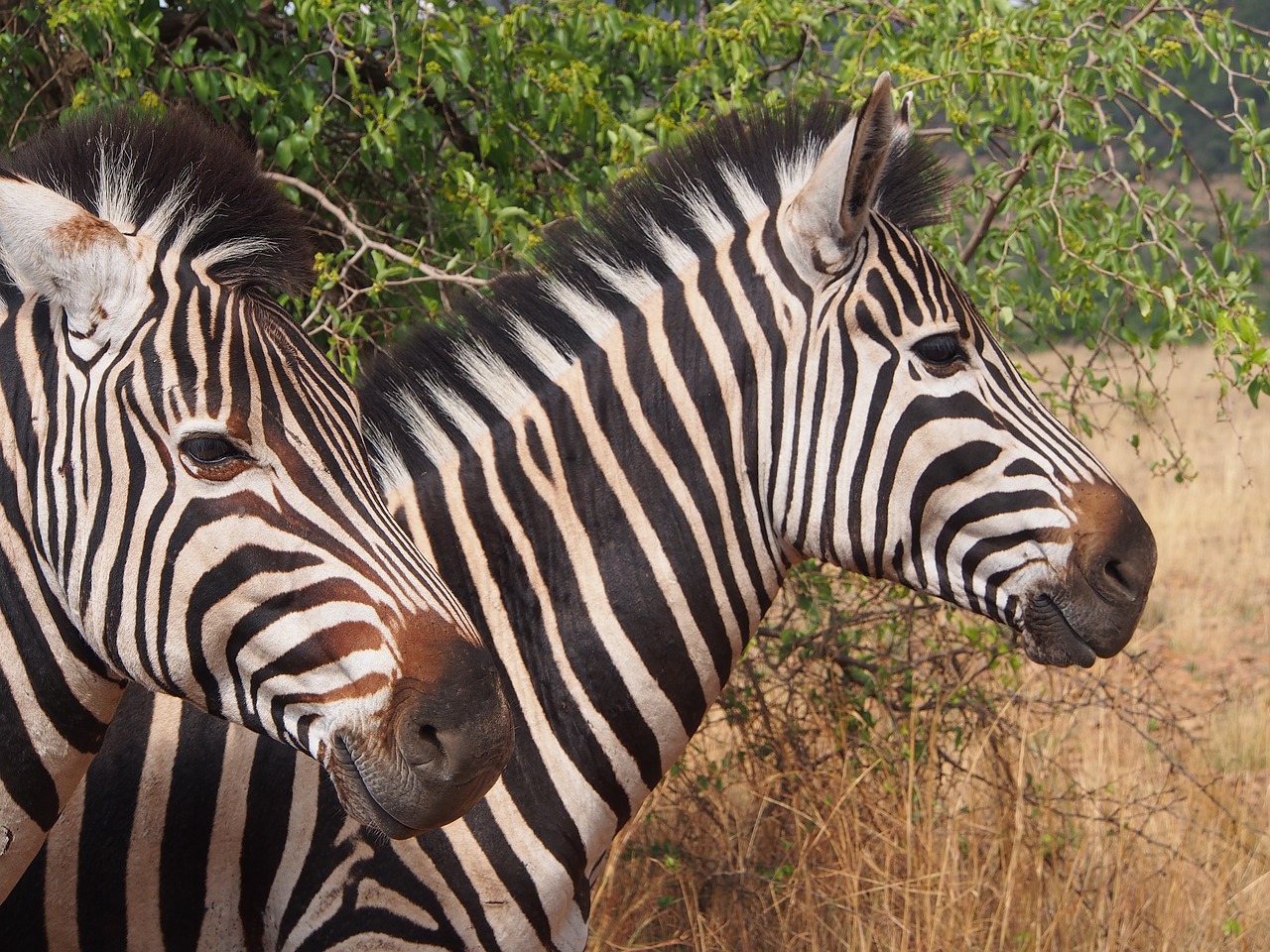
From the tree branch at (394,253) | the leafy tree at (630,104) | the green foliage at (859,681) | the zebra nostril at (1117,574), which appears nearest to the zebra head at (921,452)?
the zebra nostril at (1117,574)

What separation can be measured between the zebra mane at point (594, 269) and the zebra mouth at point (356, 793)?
1110mm

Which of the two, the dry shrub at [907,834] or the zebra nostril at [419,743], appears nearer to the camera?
the zebra nostril at [419,743]

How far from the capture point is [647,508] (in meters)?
2.81

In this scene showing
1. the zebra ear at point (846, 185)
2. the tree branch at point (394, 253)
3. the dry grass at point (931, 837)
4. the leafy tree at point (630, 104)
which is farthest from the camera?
the dry grass at point (931, 837)

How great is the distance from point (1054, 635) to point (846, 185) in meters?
1.14

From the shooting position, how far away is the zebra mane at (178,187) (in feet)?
6.86

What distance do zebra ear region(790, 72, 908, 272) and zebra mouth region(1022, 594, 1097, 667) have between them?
3.04ft

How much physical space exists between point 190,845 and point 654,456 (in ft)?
4.38

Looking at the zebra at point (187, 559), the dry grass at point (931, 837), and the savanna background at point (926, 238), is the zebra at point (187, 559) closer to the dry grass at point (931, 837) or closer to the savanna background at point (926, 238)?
the savanna background at point (926, 238)

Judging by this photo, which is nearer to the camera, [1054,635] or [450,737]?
[450,737]

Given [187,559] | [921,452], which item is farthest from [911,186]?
[187,559]

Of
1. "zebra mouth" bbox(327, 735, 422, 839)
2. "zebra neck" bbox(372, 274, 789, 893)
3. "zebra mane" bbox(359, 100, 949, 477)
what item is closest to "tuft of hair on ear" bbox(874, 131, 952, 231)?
"zebra mane" bbox(359, 100, 949, 477)

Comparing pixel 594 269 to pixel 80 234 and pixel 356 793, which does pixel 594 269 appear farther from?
pixel 356 793

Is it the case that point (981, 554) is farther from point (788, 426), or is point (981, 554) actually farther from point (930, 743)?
point (930, 743)
